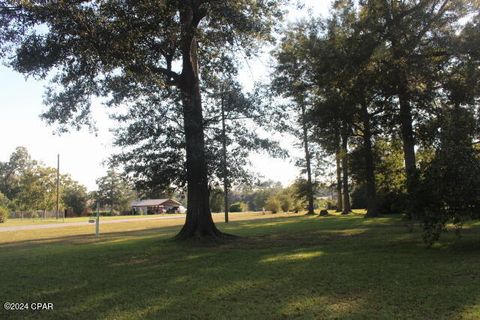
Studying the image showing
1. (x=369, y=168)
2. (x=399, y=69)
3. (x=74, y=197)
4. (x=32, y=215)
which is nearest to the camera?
(x=399, y=69)

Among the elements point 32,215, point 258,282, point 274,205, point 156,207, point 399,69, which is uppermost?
point 399,69

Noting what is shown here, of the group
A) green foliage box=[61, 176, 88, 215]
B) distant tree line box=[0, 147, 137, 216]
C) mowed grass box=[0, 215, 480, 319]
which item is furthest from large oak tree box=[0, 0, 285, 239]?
green foliage box=[61, 176, 88, 215]

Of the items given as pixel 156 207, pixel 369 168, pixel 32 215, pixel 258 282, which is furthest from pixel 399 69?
pixel 156 207

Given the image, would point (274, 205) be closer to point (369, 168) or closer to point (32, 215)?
point (369, 168)

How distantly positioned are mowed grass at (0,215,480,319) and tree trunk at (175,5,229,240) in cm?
345

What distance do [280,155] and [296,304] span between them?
11570 mm

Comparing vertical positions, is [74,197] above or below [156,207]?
above

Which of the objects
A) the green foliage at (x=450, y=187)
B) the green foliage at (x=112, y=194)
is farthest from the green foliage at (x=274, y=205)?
the green foliage at (x=450, y=187)

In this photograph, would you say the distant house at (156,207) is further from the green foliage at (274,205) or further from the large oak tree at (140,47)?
the large oak tree at (140,47)

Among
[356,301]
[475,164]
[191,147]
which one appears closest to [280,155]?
[191,147]

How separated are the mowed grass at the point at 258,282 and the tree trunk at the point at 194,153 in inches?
136

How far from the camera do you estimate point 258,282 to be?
27.7ft

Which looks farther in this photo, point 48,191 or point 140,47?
point 48,191

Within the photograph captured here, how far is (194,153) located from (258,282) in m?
9.10
